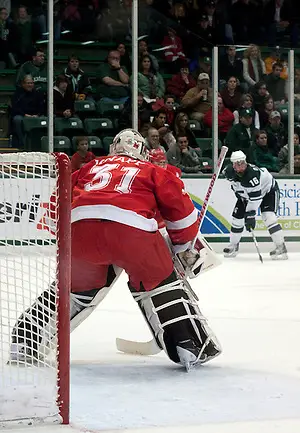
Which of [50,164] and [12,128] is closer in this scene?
[50,164]

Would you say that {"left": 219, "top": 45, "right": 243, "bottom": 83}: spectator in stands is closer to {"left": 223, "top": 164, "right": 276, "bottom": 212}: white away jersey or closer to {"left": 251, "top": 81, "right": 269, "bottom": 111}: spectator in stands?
{"left": 251, "top": 81, "right": 269, "bottom": 111}: spectator in stands

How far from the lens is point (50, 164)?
2.30 metres

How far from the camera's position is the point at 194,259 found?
329 cm

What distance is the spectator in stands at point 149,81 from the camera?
9172 millimetres

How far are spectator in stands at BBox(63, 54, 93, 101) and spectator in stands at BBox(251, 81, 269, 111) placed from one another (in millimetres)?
1635

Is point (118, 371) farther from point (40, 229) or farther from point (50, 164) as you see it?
point (50, 164)

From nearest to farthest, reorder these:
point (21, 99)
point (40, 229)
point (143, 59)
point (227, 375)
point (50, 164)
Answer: point (50, 164), point (40, 229), point (227, 375), point (21, 99), point (143, 59)

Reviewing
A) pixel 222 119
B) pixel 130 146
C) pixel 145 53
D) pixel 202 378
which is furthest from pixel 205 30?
pixel 202 378

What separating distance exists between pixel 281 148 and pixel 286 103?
45cm

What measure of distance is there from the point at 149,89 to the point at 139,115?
40cm

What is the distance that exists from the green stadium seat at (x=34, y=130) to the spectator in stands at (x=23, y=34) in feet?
2.08

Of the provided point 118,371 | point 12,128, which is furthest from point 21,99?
point 118,371

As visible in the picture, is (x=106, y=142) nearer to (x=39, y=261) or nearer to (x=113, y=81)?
(x=113, y=81)

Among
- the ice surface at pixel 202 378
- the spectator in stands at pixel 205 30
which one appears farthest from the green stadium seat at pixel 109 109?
the ice surface at pixel 202 378
